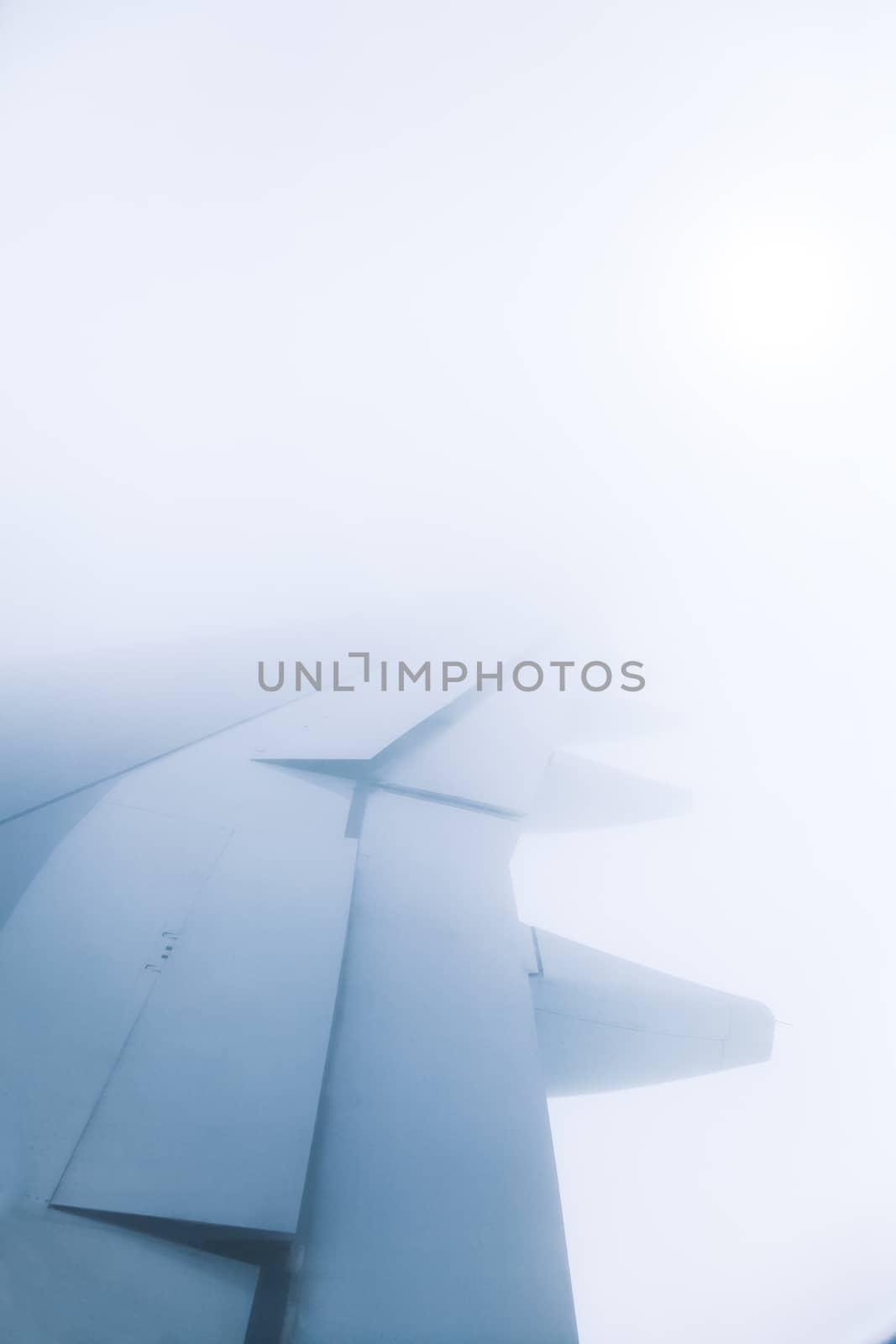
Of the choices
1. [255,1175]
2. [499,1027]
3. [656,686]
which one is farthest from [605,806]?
[255,1175]

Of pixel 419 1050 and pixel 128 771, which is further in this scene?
pixel 128 771

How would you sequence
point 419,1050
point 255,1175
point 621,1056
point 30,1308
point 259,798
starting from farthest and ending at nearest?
point 259,798
point 621,1056
point 419,1050
point 255,1175
point 30,1308

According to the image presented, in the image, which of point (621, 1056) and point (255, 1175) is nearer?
point (255, 1175)

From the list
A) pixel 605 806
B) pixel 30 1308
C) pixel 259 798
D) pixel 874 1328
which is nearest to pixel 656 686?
pixel 605 806

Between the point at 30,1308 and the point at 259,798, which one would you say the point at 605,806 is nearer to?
the point at 259,798

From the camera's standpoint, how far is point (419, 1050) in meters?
0.77

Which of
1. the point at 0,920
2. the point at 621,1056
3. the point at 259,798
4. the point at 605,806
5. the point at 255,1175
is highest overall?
the point at 605,806

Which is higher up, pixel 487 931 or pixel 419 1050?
pixel 487 931

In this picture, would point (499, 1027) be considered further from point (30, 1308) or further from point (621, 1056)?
point (30, 1308)

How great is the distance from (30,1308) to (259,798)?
0.76 meters

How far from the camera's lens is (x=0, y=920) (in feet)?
2.82

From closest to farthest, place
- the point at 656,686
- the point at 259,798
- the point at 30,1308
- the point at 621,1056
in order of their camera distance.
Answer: the point at 30,1308
the point at 621,1056
the point at 259,798
the point at 656,686

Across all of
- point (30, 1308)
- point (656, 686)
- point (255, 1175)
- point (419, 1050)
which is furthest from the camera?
point (656, 686)

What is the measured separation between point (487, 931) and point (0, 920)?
2.57 ft
